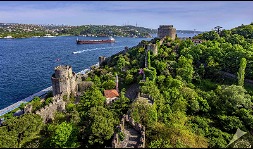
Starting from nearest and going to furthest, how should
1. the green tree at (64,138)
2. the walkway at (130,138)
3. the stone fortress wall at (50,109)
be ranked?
1. the walkway at (130,138)
2. the green tree at (64,138)
3. the stone fortress wall at (50,109)

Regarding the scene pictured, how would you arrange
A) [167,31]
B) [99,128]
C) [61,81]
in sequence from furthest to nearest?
[167,31] < [61,81] < [99,128]

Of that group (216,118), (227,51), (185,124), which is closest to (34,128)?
(185,124)

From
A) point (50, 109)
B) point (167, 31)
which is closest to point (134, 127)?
point (50, 109)

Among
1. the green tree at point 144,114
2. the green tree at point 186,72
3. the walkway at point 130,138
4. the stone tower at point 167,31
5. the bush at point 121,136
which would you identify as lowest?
the walkway at point 130,138

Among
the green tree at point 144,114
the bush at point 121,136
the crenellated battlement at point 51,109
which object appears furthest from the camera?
the crenellated battlement at point 51,109

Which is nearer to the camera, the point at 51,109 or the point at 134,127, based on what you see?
the point at 134,127

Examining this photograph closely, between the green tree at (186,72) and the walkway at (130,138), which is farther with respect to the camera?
the green tree at (186,72)

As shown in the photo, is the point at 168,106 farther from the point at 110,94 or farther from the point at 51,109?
the point at 51,109

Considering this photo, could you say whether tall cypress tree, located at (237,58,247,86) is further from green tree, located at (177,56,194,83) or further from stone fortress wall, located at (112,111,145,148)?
stone fortress wall, located at (112,111,145,148)

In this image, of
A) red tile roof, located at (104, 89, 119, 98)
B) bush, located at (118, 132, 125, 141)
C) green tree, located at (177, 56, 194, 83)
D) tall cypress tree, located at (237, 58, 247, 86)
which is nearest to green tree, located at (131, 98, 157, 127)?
bush, located at (118, 132, 125, 141)

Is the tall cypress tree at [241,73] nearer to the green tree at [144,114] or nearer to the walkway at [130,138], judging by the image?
the green tree at [144,114]

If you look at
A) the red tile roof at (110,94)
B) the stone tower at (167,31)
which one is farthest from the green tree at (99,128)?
the stone tower at (167,31)
